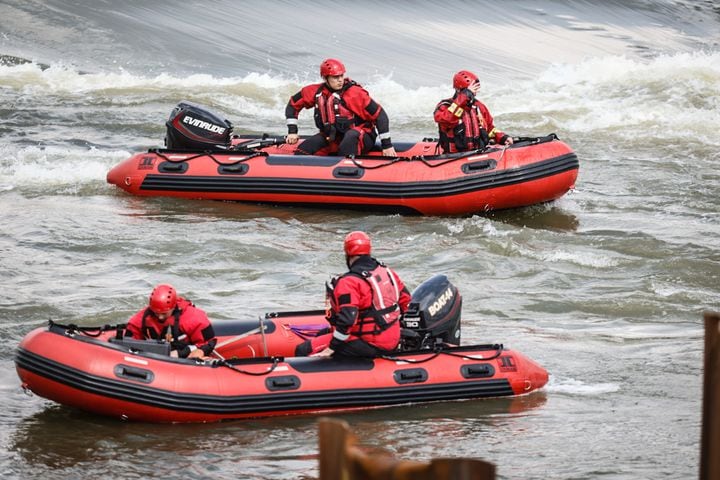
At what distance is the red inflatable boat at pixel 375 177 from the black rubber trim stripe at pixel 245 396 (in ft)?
13.6

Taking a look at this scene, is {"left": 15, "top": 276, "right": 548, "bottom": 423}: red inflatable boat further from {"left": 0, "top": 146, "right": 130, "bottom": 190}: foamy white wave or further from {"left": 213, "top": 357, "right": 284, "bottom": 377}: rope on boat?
{"left": 0, "top": 146, "right": 130, "bottom": 190}: foamy white wave

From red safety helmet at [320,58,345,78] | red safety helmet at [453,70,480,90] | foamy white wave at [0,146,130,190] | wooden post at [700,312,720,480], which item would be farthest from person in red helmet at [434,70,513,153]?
wooden post at [700,312,720,480]

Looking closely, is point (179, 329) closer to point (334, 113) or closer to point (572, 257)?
point (572, 257)

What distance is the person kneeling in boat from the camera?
21.7 ft

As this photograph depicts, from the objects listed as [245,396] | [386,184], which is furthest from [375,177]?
[245,396]

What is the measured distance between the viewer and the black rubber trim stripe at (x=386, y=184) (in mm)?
10836

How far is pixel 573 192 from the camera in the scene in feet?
40.9

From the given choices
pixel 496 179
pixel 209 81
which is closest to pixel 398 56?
pixel 209 81

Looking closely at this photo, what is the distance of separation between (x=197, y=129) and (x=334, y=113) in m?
1.37

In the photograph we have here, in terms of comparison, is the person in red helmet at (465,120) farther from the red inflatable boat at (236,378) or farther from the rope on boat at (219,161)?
the red inflatable boat at (236,378)

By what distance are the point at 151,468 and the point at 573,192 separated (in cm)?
729

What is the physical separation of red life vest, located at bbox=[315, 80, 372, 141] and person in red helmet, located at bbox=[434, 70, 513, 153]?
0.75 meters

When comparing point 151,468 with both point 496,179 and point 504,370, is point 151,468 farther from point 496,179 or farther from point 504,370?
point 496,179

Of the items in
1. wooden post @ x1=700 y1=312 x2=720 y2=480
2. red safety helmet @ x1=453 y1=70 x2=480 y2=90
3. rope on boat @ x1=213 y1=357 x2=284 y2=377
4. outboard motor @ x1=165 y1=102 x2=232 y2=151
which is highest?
red safety helmet @ x1=453 y1=70 x2=480 y2=90
